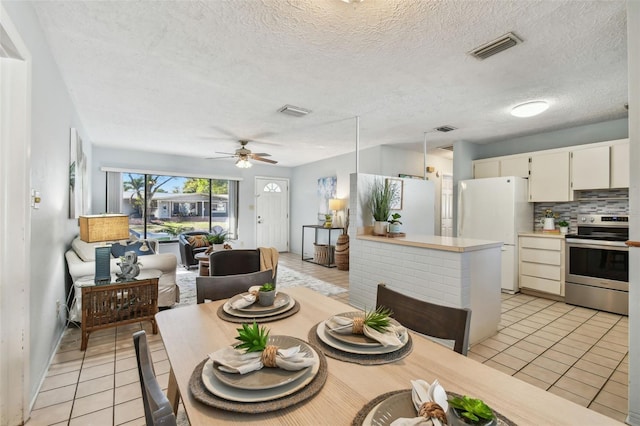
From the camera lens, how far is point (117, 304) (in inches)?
107

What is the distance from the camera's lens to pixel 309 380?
2.65 ft

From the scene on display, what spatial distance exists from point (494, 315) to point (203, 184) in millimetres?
6290

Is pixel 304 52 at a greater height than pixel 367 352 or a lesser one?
greater

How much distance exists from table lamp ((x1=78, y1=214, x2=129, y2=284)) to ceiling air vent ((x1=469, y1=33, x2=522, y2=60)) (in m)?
3.20

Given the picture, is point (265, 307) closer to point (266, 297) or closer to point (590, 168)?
point (266, 297)

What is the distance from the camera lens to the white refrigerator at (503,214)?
4316mm

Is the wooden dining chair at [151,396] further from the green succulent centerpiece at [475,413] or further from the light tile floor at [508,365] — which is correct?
the light tile floor at [508,365]

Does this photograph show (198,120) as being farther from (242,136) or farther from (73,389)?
(73,389)

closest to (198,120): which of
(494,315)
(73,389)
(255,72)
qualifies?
(255,72)

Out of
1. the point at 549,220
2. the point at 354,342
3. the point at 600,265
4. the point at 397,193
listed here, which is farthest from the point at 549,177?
the point at 354,342

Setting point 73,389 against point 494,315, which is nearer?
point 73,389

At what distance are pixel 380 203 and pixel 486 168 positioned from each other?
2.51 meters

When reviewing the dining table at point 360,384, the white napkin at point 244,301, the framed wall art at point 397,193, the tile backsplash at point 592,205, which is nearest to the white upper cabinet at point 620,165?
the tile backsplash at point 592,205

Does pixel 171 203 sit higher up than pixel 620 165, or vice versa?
pixel 620 165
